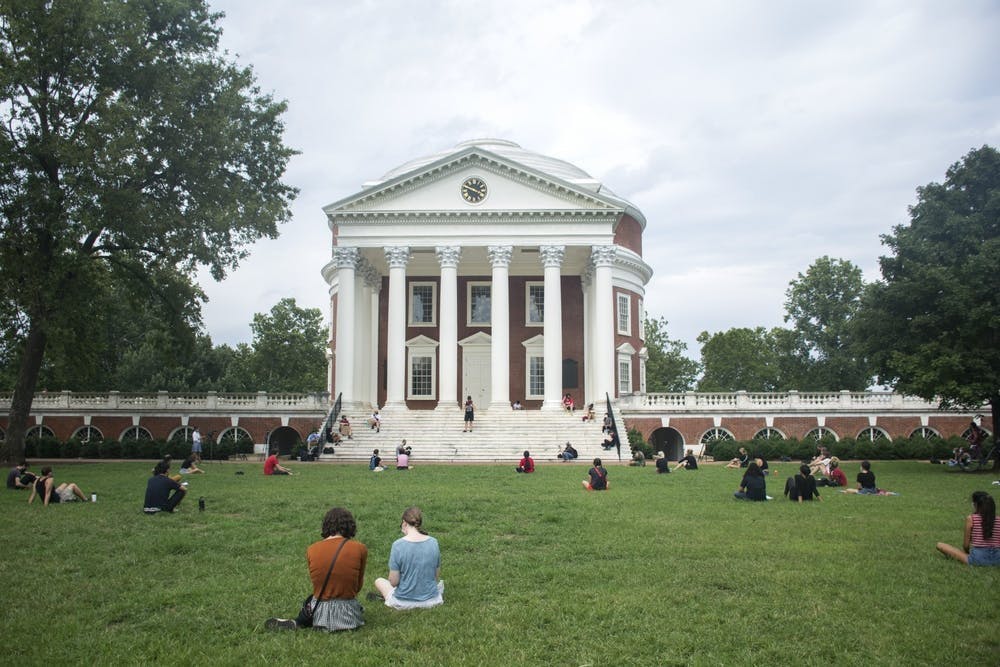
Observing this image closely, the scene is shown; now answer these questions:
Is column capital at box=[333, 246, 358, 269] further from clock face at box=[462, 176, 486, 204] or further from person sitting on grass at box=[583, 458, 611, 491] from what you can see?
person sitting on grass at box=[583, 458, 611, 491]

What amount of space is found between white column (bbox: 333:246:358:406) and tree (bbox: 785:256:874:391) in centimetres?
3635

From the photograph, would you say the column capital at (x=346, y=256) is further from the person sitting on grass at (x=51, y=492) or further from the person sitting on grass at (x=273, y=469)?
the person sitting on grass at (x=51, y=492)

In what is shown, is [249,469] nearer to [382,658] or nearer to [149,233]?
[149,233]

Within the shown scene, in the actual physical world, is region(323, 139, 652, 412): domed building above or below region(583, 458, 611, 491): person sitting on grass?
above

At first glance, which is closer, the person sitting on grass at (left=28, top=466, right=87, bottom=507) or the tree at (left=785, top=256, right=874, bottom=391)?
the person sitting on grass at (left=28, top=466, right=87, bottom=507)

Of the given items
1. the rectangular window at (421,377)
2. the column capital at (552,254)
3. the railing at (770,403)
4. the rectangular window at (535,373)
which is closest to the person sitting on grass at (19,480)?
the column capital at (552,254)

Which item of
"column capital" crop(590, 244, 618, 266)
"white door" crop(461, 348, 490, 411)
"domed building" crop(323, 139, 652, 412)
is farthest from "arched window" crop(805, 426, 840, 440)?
"white door" crop(461, 348, 490, 411)

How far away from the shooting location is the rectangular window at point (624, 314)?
177 ft

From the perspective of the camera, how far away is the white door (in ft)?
173

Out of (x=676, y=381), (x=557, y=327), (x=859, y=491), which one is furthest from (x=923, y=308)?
(x=676, y=381)

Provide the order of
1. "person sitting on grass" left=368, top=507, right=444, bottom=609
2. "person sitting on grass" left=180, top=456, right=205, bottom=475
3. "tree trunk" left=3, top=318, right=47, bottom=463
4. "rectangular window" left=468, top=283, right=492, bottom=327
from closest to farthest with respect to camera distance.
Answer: "person sitting on grass" left=368, top=507, right=444, bottom=609 → "person sitting on grass" left=180, top=456, right=205, bottom=475 → "tree trunk" left=3, top=318, right=47, bottom=463 → "rectangular window" left=468, top=283, right=492, bottom=327

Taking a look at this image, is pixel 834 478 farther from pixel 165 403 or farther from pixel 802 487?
pixel 165 403

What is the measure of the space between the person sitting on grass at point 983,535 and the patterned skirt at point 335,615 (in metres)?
8.03

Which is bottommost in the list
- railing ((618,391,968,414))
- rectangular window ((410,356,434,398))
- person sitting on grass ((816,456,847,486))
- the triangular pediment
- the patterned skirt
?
the patterned skirt
